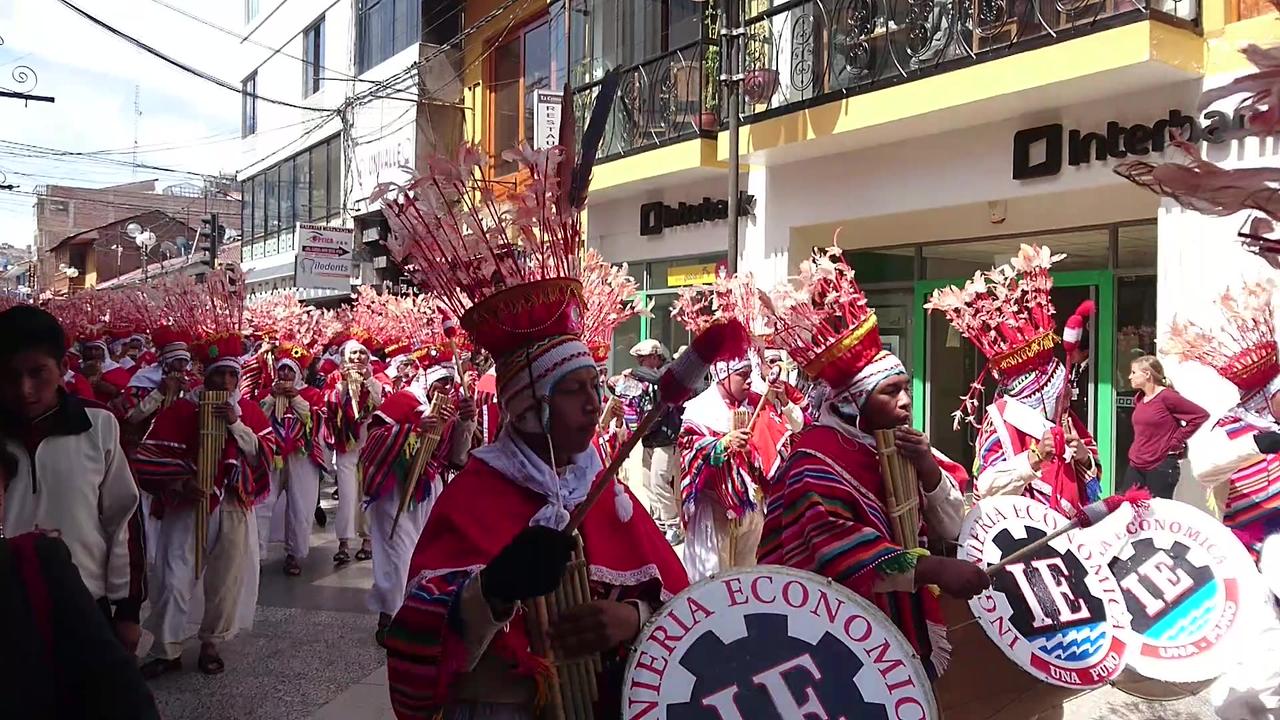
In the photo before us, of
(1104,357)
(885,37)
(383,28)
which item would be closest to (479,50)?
(383,28)

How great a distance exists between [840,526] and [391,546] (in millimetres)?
4191

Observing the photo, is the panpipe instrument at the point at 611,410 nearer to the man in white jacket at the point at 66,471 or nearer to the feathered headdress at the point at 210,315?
the feathered headdress at the point at 210,315

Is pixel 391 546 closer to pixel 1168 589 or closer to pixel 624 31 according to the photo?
pixel 1168 589

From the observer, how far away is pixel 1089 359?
10094 millimetres

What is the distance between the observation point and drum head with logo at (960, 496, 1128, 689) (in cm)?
326

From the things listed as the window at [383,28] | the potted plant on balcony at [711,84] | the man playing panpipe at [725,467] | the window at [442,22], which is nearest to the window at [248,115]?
the window at [383,28]

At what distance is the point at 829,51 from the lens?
1130 centimetres

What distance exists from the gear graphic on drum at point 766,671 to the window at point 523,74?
50.0 feet

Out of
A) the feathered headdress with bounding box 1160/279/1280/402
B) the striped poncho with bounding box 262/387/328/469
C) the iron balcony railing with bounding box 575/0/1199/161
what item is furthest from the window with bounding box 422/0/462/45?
the feathered headdress with bounding box 1160/279/1280/402

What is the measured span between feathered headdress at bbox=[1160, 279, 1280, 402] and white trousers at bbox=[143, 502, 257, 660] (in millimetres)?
5745

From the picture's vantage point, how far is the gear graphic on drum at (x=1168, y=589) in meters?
3.79

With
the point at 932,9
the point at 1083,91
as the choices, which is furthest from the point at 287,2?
the point at 1083,91

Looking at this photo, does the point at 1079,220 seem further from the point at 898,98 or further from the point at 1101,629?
the point at 1101,629

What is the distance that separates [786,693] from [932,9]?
370 inches
